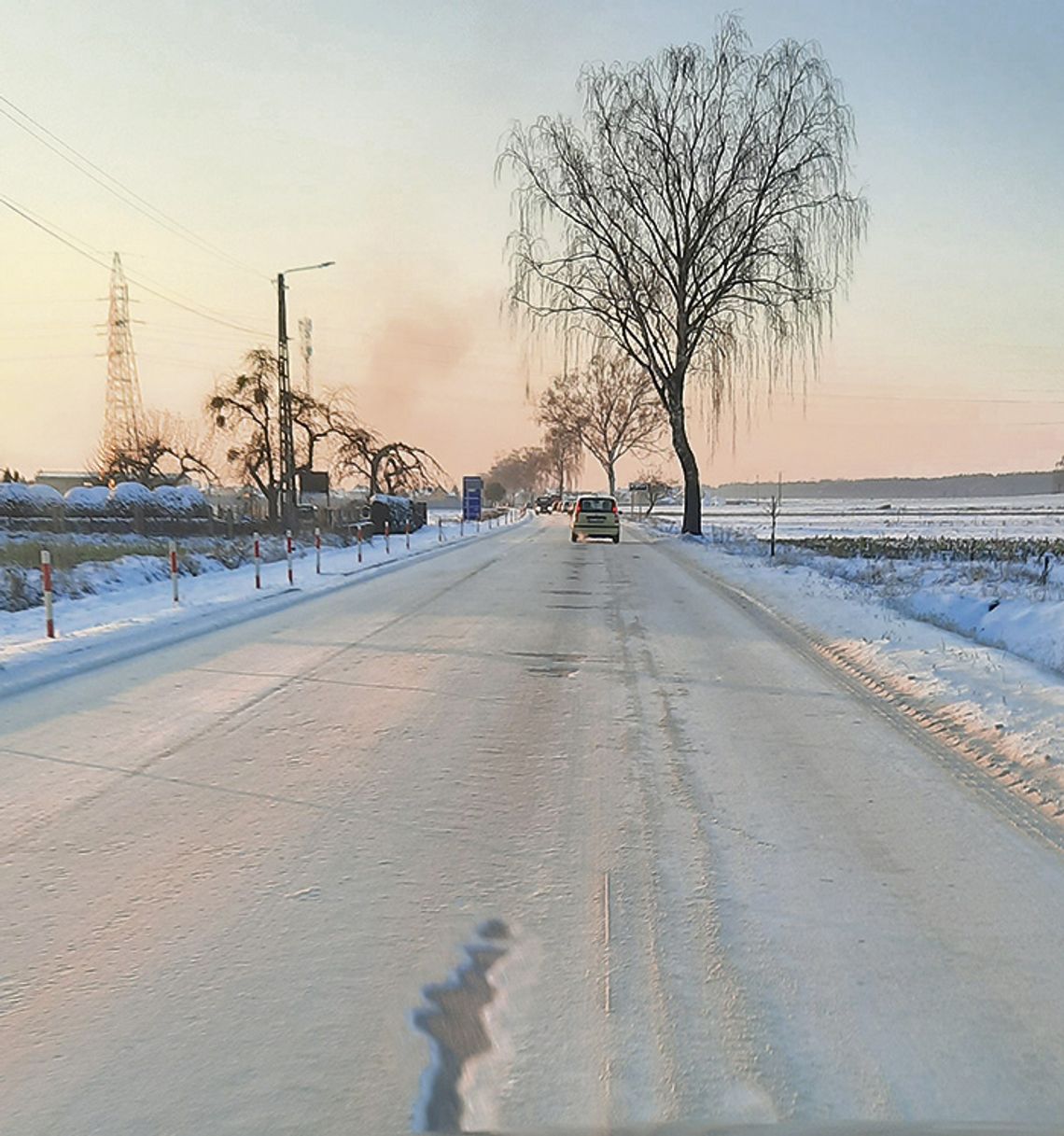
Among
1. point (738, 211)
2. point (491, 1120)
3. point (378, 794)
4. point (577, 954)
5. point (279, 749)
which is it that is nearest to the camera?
point (491, 1120)

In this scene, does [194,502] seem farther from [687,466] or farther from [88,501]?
[687,466]

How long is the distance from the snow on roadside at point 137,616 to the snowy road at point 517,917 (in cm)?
213

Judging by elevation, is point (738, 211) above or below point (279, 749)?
above

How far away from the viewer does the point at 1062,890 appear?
13.4 ft

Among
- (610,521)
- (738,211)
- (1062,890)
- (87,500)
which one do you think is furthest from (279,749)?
(87,500)

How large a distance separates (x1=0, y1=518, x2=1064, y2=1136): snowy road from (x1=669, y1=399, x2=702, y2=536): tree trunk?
1097 inches

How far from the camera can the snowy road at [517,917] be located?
2.73m

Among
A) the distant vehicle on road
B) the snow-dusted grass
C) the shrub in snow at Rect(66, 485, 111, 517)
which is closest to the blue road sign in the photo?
the distant vehicle on road

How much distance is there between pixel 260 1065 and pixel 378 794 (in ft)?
8.32

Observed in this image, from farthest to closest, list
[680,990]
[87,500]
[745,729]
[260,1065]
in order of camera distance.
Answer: [87,500], [745,729], [680,990], [260,1065]

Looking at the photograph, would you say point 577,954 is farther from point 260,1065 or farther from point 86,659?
point 86,659

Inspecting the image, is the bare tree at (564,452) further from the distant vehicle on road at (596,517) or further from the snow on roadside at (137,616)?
the snow on roadside at (137,616)

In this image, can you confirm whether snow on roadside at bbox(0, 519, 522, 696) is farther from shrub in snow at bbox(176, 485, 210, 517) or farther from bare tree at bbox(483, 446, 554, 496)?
bare tree at bbox(483, 446, 554, 496)

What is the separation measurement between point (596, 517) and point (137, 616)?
24963 millimetres
